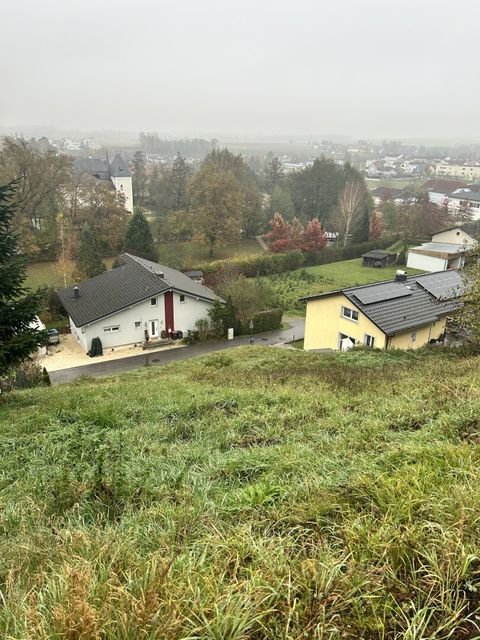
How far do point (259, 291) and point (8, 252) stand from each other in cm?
1701

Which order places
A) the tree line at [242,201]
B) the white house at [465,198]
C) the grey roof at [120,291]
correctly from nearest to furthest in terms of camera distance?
the grey roof at [120,291] < the tree line at [242,201] < the white house at [465,198]

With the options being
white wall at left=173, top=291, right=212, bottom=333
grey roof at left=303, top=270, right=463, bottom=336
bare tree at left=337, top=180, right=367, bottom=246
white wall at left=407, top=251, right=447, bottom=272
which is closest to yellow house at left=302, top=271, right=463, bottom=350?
grey roof at left=303, top=270, right=463, bottom=336

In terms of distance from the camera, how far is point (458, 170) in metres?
150

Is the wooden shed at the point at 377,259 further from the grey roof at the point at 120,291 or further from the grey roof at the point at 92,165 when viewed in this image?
the grey roof at the point at 92,165

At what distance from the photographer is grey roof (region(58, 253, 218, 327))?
22703 millimetres

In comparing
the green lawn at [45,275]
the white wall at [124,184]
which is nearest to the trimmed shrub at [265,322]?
the green lawn at [45,275]

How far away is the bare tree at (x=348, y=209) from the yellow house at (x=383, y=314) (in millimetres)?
29623

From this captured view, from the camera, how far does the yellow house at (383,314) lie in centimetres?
1747

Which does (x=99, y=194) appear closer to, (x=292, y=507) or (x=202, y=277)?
(x=202, y=277)

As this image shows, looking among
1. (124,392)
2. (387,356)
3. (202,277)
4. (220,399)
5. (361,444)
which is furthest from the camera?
(202,277)

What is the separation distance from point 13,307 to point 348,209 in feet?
147

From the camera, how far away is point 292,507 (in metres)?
3.40

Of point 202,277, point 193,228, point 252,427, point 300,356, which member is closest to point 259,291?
point 202,277

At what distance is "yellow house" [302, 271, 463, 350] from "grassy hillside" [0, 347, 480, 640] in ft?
33.9
